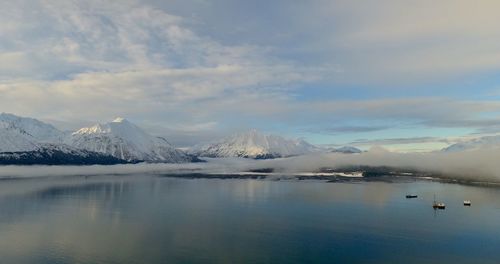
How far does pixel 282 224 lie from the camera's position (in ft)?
240

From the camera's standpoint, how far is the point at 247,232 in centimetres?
6562

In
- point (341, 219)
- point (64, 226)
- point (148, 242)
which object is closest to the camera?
point (148, 242)

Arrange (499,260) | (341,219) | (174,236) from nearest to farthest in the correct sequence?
(499,260) → (174,236) → (341,219)

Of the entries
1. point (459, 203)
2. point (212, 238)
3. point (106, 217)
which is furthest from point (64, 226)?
point (459, 203)

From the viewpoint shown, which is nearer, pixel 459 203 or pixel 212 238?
pixel 212 238

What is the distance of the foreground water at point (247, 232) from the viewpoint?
50875mm

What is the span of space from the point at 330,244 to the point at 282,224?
16.0 metres

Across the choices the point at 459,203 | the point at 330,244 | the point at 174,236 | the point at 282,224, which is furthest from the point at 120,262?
the point at 459,203

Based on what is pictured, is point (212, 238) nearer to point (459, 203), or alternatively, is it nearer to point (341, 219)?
point (341, 219)

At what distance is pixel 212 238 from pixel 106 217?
31407 millimetres

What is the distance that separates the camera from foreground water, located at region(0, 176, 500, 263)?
5088cm

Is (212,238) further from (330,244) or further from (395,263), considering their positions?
(395,263)

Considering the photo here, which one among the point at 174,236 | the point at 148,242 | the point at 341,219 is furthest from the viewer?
the point at 341,219

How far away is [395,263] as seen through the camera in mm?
48312
